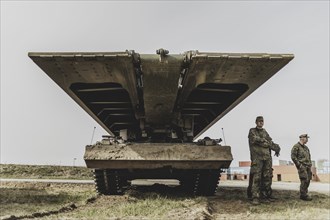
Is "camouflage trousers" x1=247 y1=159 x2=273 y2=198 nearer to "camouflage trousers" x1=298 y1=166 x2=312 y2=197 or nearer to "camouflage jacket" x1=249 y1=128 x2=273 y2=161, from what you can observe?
"camouflage jacket" x1=249 y1=128 x2=273 y2=161

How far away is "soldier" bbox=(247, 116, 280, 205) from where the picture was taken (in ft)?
18.9

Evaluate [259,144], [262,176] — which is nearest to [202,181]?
[262,176]

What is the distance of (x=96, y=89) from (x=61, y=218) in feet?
7.94

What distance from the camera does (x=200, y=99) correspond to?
6.09 metres

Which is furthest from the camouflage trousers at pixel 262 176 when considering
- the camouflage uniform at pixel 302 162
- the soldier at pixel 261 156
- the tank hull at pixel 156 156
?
the camouflage uniform at pixel 302 162

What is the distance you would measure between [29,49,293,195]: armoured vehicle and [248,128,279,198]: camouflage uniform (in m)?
0.57

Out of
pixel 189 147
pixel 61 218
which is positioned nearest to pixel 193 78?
pixel 189 147

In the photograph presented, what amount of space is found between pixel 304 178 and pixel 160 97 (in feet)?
9.93

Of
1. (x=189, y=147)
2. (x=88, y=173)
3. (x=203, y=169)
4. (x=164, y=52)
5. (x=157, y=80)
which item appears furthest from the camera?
(x=88, y=173)

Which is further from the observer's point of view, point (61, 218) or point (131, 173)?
point (131, 173)

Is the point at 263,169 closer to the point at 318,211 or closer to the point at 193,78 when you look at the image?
the point at 318,211

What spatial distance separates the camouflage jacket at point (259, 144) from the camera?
5777 mm

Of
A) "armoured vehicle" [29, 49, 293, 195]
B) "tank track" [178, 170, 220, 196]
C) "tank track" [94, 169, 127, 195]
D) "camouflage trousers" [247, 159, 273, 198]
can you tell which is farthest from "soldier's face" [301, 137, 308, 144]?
"tank track" [94, 169, 127, 195]

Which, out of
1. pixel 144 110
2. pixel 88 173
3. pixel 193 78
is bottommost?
pixel 88 173
